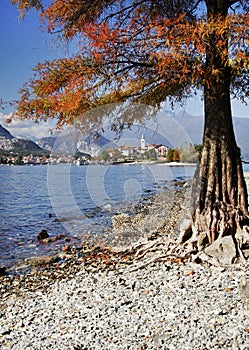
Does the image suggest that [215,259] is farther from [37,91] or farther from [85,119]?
[37,91]

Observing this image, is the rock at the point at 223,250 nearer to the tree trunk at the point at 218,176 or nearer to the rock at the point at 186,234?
the tree trunk at the point at 218,176

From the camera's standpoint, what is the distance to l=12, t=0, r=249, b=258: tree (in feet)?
19.2

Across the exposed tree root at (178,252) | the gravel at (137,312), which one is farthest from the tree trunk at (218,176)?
the gravel at (137,312)

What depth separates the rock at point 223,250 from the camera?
6.52m

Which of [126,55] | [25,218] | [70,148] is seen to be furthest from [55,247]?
[25,218]

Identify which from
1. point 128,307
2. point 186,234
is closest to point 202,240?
point 186,234

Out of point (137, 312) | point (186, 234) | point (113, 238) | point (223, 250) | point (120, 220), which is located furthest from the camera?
point (120, 220)

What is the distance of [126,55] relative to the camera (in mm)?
6430

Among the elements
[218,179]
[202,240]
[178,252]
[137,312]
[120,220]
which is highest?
[218,179]

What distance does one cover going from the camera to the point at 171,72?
6.14 meters

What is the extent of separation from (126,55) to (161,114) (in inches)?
78.9

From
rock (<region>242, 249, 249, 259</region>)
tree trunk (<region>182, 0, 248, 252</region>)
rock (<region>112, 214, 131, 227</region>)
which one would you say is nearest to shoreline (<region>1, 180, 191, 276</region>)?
rock (<region>112, 214, 131, 227</region>)

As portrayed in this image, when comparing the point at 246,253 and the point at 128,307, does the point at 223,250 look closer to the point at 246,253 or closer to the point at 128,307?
the point at 246,253

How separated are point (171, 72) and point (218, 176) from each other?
96.5 inches
